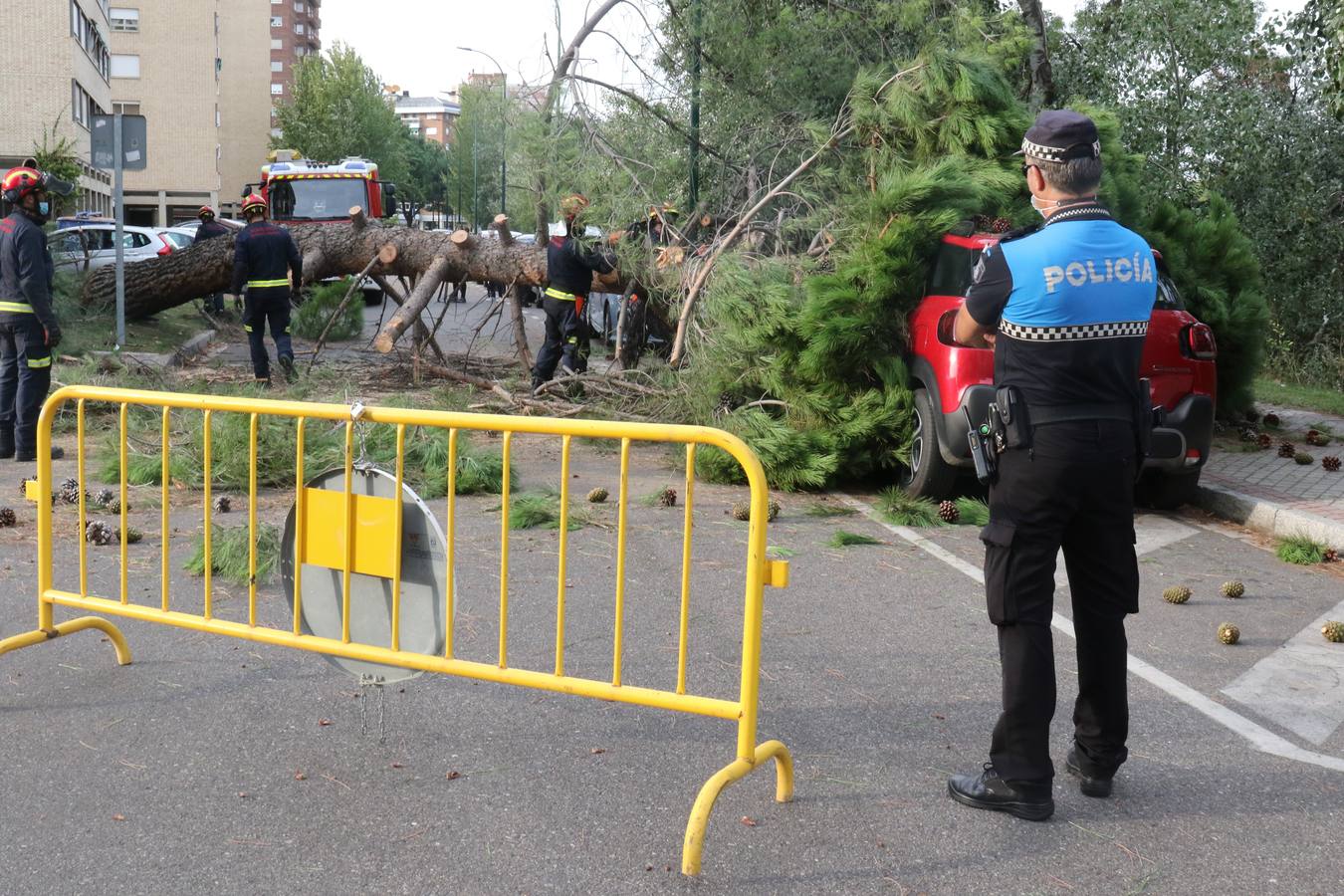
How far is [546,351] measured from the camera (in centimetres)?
1191

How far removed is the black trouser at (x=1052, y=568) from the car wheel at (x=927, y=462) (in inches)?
167

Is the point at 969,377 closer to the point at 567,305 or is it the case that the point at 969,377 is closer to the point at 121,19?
the point at 567,305

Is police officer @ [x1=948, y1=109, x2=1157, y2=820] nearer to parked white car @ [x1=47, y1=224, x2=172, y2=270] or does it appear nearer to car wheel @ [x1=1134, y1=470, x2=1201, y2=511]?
car wheel @ [x1=1134, y1=470, x2=1201, y2=511]

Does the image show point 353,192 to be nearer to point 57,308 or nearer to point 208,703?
point 57,308

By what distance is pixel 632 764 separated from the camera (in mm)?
4164

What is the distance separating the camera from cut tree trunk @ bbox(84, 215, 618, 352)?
1321 centimetres

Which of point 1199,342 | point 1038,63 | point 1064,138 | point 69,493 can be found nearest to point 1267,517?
point 1199,342

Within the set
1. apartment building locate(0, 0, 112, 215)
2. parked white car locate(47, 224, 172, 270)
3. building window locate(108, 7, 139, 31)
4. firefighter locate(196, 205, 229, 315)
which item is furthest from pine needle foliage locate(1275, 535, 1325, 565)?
building window locate(108, 7, 139, 31)

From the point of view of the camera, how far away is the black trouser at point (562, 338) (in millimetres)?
11914

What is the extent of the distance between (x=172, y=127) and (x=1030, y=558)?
70796mm

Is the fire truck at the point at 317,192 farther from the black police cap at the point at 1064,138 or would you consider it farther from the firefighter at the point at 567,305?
the black police cap at the point at 1064,138

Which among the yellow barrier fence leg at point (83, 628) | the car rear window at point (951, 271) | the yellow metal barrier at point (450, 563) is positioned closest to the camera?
the yellow metal barrier at point (450, 563)

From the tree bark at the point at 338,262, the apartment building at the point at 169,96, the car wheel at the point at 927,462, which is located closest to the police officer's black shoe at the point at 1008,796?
the car wheel at the point at 927,462

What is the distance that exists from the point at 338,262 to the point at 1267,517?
10124 mm
